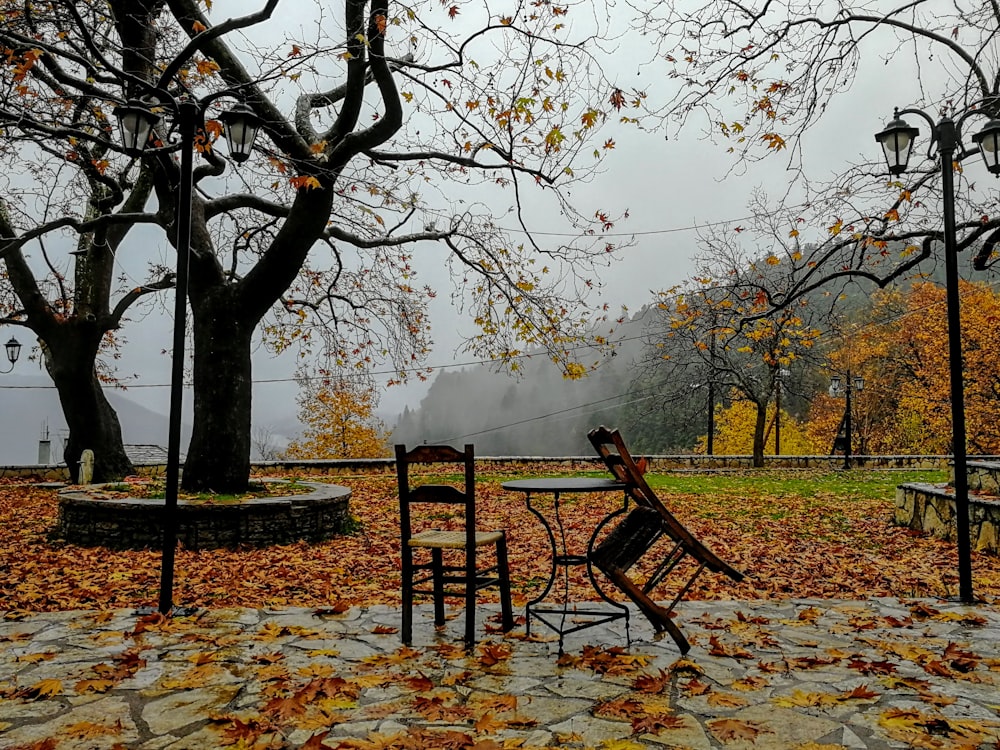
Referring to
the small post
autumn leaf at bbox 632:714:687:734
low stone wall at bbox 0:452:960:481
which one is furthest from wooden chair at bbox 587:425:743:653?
the small post

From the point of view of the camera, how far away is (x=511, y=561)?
6.97 m

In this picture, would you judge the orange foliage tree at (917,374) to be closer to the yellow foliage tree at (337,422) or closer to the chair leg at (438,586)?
the chair leg at (438,586)

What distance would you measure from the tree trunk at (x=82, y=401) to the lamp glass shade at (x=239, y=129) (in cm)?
891

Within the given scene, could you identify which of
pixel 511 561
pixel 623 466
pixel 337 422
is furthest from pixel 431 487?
pixel 337 422

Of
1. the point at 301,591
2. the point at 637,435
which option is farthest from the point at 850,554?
the point at 637,435

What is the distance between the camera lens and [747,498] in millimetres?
12430

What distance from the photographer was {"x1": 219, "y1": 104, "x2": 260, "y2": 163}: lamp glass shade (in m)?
5.90

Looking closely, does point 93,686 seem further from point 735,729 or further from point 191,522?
point 191,522

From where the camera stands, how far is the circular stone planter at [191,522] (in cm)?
740

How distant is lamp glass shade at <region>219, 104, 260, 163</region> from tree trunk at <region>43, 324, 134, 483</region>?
29.2 ft

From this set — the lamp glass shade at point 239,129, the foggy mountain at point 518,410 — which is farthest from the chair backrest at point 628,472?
the foggy mountain at point 518,410

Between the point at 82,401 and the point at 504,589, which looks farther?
the point at 82,401

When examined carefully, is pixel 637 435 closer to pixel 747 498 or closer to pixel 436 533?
pixel 747 498

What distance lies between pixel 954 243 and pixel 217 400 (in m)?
7.75
